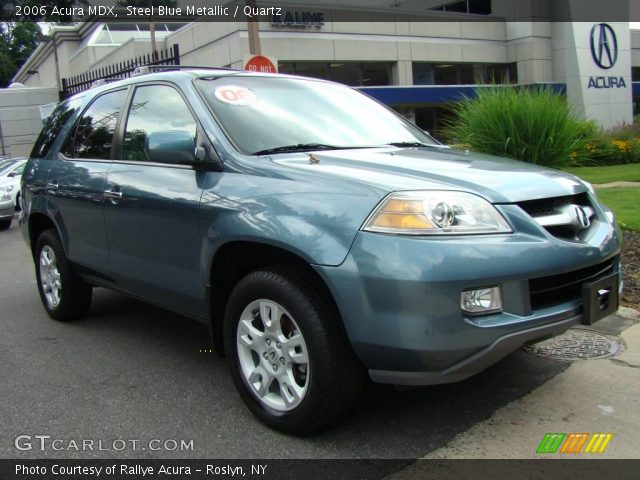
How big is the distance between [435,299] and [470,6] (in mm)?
40429

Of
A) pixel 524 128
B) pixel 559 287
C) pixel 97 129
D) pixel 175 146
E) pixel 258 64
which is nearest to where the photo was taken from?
pixel 559 287

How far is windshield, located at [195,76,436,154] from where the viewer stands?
11.5ft

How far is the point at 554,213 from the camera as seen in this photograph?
296cm

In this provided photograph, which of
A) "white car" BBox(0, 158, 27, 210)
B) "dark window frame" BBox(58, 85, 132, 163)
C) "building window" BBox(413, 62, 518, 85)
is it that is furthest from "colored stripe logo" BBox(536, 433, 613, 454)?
"building window" BBox(413, 62, 518, 85)

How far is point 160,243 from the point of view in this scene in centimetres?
369

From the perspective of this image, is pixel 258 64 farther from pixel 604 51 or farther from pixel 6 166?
pixel 604 51

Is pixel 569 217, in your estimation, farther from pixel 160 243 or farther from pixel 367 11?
pixel 367 11

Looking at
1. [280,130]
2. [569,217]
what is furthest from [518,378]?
[280,130]

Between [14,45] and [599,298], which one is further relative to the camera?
[14,45]

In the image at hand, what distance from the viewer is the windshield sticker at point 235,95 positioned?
3.66 meters

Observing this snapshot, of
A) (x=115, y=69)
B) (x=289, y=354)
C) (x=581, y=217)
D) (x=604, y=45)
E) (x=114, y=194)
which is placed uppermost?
(x=604, y=45)

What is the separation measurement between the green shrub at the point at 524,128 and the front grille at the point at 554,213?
6.42 m

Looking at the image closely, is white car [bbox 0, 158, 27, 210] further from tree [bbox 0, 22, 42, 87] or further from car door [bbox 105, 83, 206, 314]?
tree [bbox 0, 22, 42, 87]

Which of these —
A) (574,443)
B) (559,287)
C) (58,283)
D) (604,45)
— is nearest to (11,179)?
(58,283)
